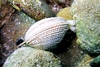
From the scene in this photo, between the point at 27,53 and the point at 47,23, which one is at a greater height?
the point at 47,23

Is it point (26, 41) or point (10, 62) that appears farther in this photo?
point (26, 41)

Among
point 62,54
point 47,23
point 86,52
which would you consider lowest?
point 62,54

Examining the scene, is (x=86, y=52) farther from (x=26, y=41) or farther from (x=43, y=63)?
(x=26, y=41)

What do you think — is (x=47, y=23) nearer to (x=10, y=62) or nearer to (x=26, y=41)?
(x=26, y=41)

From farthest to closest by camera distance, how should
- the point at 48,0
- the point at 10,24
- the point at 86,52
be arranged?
the point at 48,0 → the point at 10,24 → the point at 86,52

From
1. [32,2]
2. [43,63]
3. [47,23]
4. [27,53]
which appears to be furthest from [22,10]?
[43,63]

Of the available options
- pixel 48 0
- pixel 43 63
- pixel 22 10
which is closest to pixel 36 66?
pixel 43 63

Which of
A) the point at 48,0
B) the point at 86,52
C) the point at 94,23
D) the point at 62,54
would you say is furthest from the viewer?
the point at 48,0
